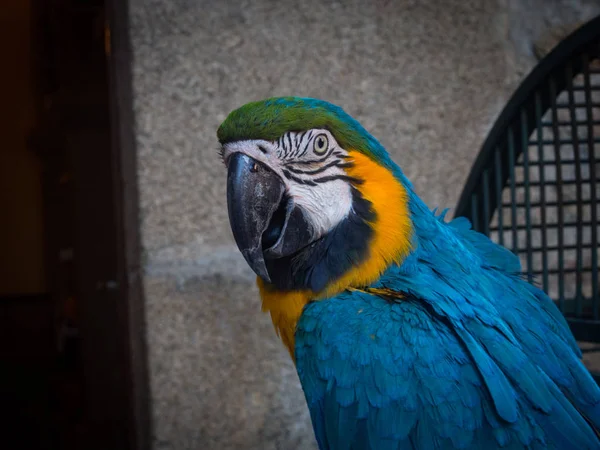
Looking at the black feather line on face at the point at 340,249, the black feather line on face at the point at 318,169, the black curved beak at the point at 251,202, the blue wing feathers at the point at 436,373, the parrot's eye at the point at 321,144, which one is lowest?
the blue wing feathers at the point at 436,373

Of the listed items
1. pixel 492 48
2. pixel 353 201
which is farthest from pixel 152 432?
pixel 492 48

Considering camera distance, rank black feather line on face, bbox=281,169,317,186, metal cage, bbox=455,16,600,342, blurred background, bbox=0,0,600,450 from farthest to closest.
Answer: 1. blurred background, bbox=0,0,600,450
2. metal cage, bbox=455,16,600,342
3. black feather line on face, bbox=281,169,317,186

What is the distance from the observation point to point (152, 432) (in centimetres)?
153

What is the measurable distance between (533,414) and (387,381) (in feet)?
0.80

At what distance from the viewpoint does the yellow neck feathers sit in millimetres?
926

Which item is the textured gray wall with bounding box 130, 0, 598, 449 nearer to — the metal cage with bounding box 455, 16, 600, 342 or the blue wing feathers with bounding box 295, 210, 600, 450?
the metal cage with bounding box 455, 16, 600, 342

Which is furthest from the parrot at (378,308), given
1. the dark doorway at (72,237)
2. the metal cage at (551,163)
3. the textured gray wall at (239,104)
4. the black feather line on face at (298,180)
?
the dark doorway at (72,237)

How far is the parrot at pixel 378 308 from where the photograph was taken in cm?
80

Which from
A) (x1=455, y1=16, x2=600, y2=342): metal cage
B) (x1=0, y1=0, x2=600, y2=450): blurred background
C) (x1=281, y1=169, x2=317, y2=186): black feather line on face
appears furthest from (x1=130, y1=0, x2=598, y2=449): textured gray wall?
(x1=281, y1=169, x2=317, y2=186): black feather line on face

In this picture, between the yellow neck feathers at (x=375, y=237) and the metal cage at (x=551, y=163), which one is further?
the metal cage at (x=551, y=163)

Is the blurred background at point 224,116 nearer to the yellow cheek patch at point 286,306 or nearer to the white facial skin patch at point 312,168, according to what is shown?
the yellow cheek patch at point 286,306

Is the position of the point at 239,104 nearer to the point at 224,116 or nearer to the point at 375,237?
the point at 224,116

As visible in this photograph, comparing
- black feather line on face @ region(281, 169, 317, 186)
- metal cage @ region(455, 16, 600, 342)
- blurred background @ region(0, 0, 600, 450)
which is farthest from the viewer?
blurred background @ region(0, 0, 600, 450)

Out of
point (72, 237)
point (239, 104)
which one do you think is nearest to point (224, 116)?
point (239, 104)
